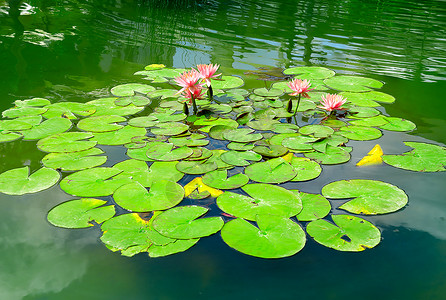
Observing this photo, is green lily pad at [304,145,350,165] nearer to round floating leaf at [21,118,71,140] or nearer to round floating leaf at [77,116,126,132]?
round floating leaf at [77,116,126,132]

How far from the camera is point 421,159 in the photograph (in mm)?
1794

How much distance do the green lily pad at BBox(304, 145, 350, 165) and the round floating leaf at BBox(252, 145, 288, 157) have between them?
0.41 feet

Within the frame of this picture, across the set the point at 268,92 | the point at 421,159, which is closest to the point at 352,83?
the point at 268,92

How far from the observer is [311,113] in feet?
7.61

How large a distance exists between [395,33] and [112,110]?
12.3ft

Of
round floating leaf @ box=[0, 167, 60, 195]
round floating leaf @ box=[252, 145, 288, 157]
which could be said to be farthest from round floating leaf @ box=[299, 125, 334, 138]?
round floating leaf @ box=[0, 167, 60, 195]

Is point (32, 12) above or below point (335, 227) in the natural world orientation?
above

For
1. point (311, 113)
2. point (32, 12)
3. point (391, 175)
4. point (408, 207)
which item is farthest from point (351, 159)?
point (32, 12)

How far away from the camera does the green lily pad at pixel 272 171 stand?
1.62 m

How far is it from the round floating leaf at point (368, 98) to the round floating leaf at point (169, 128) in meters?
1.17

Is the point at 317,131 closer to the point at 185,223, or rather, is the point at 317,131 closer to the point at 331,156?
the point at 331,156

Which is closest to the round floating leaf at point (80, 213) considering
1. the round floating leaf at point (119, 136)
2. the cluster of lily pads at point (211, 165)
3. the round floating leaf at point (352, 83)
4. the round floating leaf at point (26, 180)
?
the cluster of lily pads at point (211, 165)

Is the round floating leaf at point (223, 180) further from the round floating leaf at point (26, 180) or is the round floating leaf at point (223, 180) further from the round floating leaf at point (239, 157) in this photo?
the round floating leaf at point (26, 180)

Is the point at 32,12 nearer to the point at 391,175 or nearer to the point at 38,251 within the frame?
the point at 38,251
